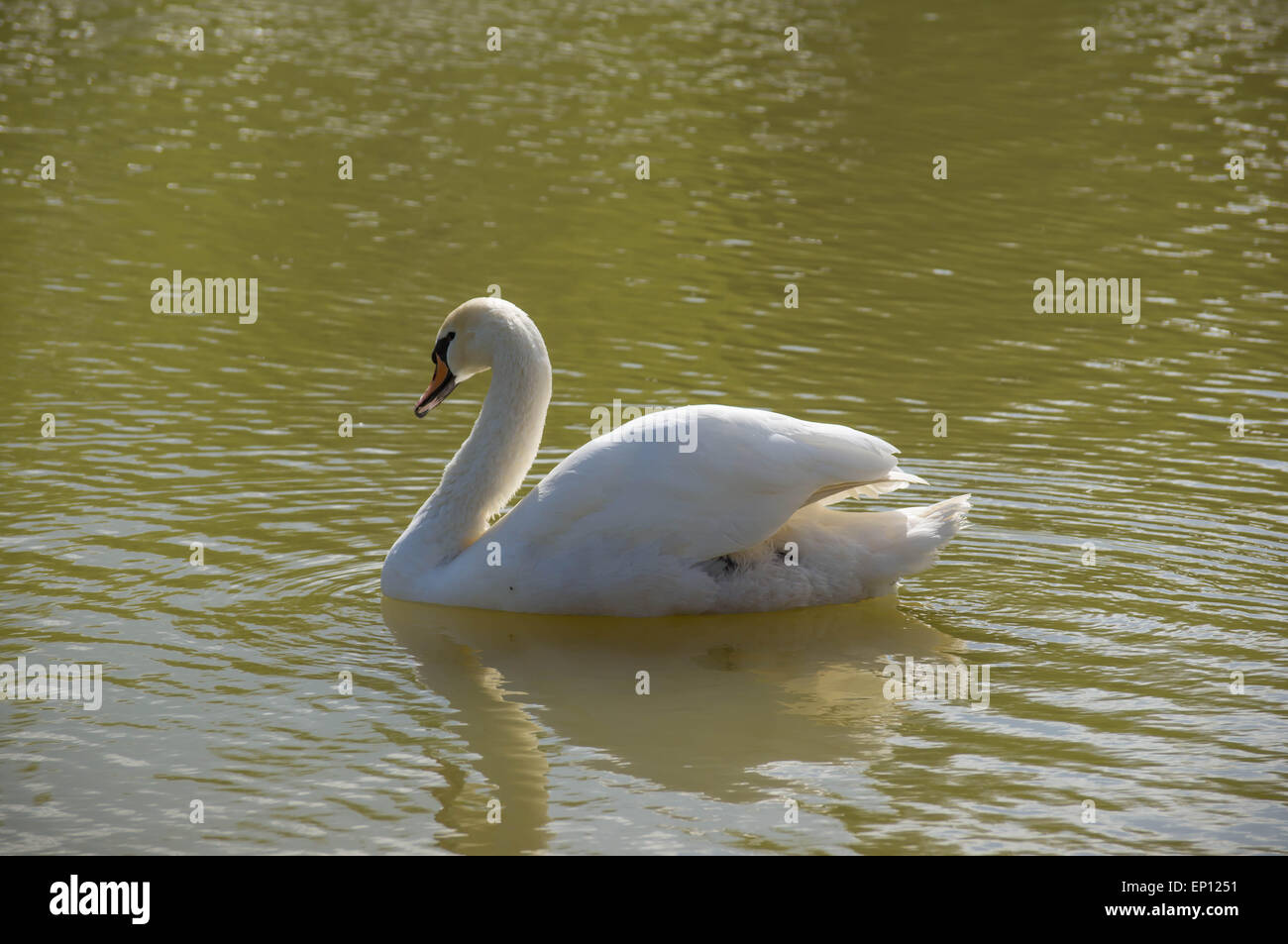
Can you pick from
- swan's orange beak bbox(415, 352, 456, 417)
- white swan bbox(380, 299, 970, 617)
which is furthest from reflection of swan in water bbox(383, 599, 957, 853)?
swan's orange beak bbox(415, 352, 456, 417)

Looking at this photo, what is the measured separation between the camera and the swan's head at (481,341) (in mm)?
9898

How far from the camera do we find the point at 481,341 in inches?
394

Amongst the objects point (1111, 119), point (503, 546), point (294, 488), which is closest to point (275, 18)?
point (1111, 119)

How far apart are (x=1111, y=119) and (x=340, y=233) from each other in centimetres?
1347

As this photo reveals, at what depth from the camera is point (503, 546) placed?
9414 mm

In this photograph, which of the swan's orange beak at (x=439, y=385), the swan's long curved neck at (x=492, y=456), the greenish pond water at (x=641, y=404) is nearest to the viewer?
the greenish pond water at (x=641, y=404)

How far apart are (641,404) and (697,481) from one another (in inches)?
→ 186

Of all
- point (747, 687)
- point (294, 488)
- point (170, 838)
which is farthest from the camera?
point (294, 488)

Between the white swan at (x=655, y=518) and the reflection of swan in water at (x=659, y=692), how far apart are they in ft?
0.62

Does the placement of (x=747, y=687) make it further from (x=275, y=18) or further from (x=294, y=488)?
(x=275, y=18)

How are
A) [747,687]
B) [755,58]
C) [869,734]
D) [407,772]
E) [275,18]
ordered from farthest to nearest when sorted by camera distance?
1. [275,18]
2. [755,58]
3. [747,687]
4. [869,734]
5. [407,772]

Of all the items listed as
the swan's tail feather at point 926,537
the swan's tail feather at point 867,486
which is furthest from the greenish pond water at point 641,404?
the swan's tail feather at point 867,486

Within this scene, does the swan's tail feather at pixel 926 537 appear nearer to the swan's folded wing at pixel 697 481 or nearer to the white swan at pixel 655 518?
the white swan at pixel 655 518

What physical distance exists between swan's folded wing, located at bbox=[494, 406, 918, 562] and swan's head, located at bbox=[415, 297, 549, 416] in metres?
0.95
